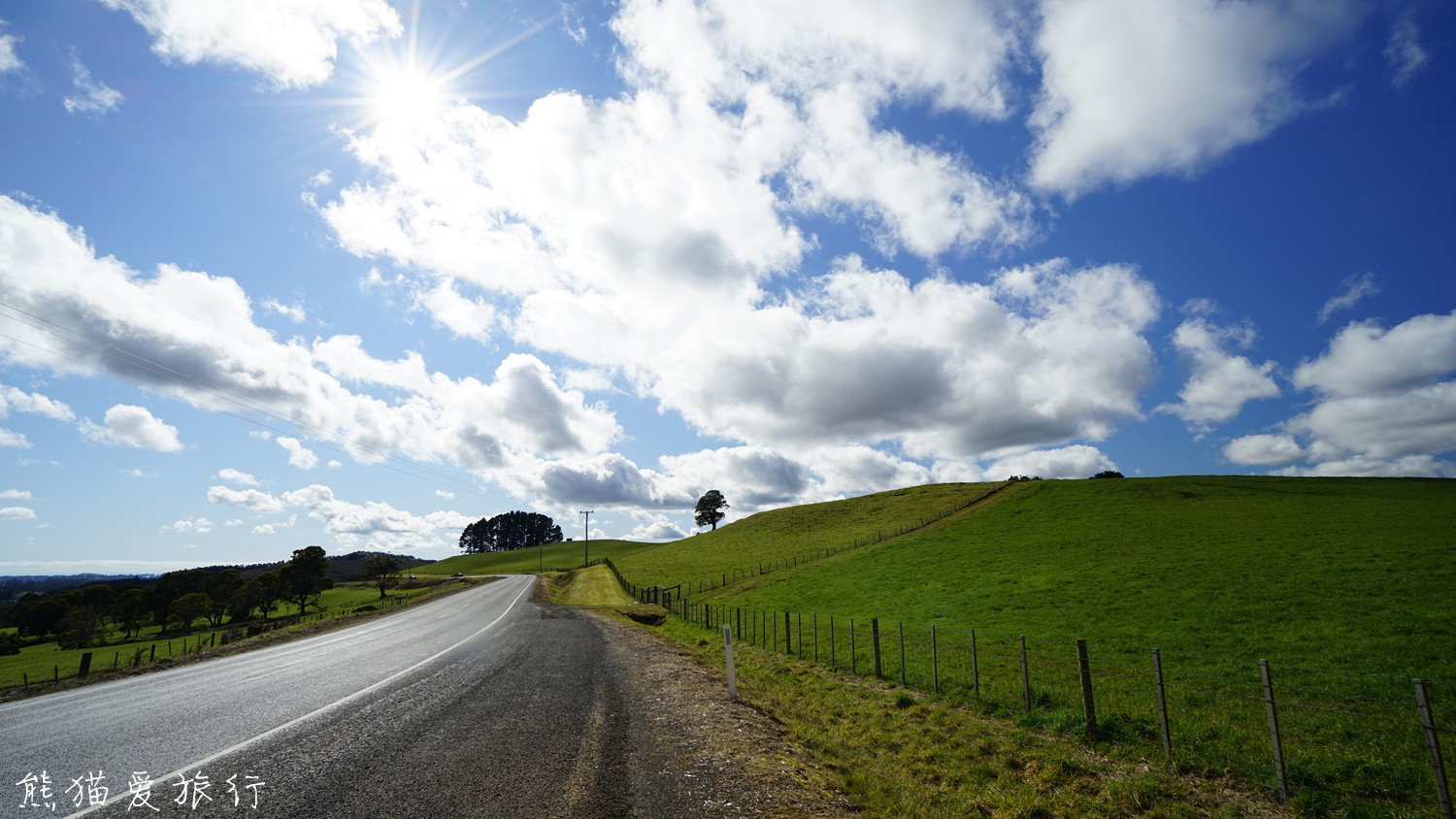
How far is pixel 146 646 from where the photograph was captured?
158 feet

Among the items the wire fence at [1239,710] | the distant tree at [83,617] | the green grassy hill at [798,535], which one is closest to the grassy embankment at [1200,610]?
the wire fence at [1239,710]

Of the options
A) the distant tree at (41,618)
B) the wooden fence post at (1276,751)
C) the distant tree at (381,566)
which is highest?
the wooden fence post at (1276,751)

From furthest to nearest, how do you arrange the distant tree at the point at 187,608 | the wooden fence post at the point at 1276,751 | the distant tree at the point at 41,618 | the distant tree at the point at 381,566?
the distant tree at the point at 381,566 < the distant tree at the point at 41,618 < the distant tree at the point at 187,608 < the wooden fence post at the point at 1276,751

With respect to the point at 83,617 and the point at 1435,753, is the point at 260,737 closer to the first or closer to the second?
the point at 1435,753

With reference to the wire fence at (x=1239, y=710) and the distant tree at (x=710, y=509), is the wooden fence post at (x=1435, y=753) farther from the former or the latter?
the distant tree at (x=710, y=509)

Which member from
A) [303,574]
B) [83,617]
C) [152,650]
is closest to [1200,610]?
[152,650]

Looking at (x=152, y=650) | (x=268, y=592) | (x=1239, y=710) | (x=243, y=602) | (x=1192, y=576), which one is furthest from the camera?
(x=268, y=592)

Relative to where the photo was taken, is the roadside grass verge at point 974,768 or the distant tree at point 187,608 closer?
the roadside grass verge at point 974,768

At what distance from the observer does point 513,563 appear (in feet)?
478

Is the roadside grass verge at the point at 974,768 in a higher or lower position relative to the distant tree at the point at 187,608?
higher

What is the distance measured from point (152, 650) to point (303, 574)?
221 feet

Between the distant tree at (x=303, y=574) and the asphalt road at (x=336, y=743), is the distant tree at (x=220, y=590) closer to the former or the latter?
the distant tree at (x=303, y=574)

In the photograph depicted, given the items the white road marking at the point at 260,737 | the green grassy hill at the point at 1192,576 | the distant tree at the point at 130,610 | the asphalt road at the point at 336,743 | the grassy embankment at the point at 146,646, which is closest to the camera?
the white road marking at the point at 260,737

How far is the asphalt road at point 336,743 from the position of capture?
6.43 meters
